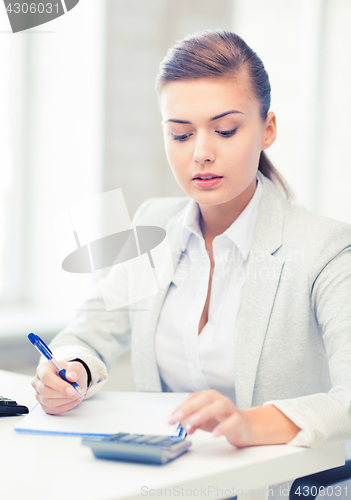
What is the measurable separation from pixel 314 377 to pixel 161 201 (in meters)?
0.63

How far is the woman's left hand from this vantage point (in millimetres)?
→ 645

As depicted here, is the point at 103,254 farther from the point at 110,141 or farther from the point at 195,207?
the point at 195,207

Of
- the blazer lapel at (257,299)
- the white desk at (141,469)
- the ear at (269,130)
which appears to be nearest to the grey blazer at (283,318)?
the blazer lapel at (257,299)

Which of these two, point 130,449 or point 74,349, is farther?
point 74,349

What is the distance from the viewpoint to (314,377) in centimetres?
110

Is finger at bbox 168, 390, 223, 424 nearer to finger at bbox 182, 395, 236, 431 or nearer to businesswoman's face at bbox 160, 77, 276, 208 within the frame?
finger at bbox 182, 395, 236, 431

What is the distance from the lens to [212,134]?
39.3 inches

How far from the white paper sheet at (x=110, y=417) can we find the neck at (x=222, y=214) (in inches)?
17.3

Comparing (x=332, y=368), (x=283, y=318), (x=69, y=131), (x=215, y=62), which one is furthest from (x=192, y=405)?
(x=69, y=131)

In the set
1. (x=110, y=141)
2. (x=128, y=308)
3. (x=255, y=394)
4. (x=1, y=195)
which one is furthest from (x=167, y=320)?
(x=110, y=141)

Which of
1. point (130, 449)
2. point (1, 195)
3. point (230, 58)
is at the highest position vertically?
point (230, 58)

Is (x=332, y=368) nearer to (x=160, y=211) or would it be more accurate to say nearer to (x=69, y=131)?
(x=160, y=211)

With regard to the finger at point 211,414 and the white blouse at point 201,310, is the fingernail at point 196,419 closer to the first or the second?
the finger at point 211,414

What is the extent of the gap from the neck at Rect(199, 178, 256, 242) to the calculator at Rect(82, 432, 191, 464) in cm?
67
